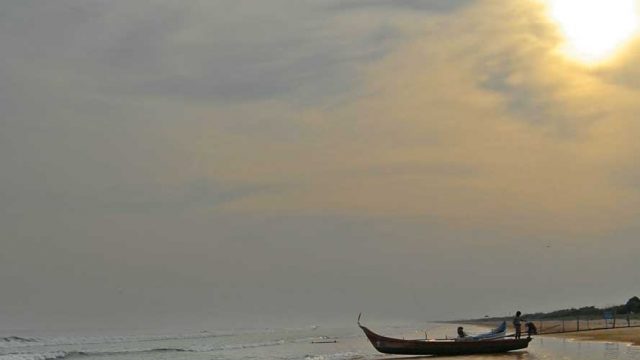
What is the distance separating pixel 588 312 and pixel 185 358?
2402 inches

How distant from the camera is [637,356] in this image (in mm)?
26219

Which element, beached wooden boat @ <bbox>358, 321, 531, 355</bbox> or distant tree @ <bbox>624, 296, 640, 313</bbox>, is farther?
distant tree @ <bbox>624, 296, 640, 313</bbox>

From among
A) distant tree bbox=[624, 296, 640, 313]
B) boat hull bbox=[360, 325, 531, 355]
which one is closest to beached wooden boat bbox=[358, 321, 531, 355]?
boat hull bbox=[360, 325, 531, 355]

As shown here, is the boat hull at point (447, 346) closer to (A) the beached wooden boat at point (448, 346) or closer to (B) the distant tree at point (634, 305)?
(A) the beached wooden boat at point (448, 346)

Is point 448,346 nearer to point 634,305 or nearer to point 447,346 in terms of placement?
point 447,346

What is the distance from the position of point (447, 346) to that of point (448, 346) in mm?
43

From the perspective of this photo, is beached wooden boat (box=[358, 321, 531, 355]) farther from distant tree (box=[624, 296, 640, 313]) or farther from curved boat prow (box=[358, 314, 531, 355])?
distant tree (box=[624, 296, 640, 313])

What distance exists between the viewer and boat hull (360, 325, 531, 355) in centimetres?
3375

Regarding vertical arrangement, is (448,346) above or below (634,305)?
below

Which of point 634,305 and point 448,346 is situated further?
point 634,305

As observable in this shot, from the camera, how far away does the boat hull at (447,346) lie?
33.8 m

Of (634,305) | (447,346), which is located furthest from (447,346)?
(634,305)

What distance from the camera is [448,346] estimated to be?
1328 inches

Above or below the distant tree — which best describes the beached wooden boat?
below
